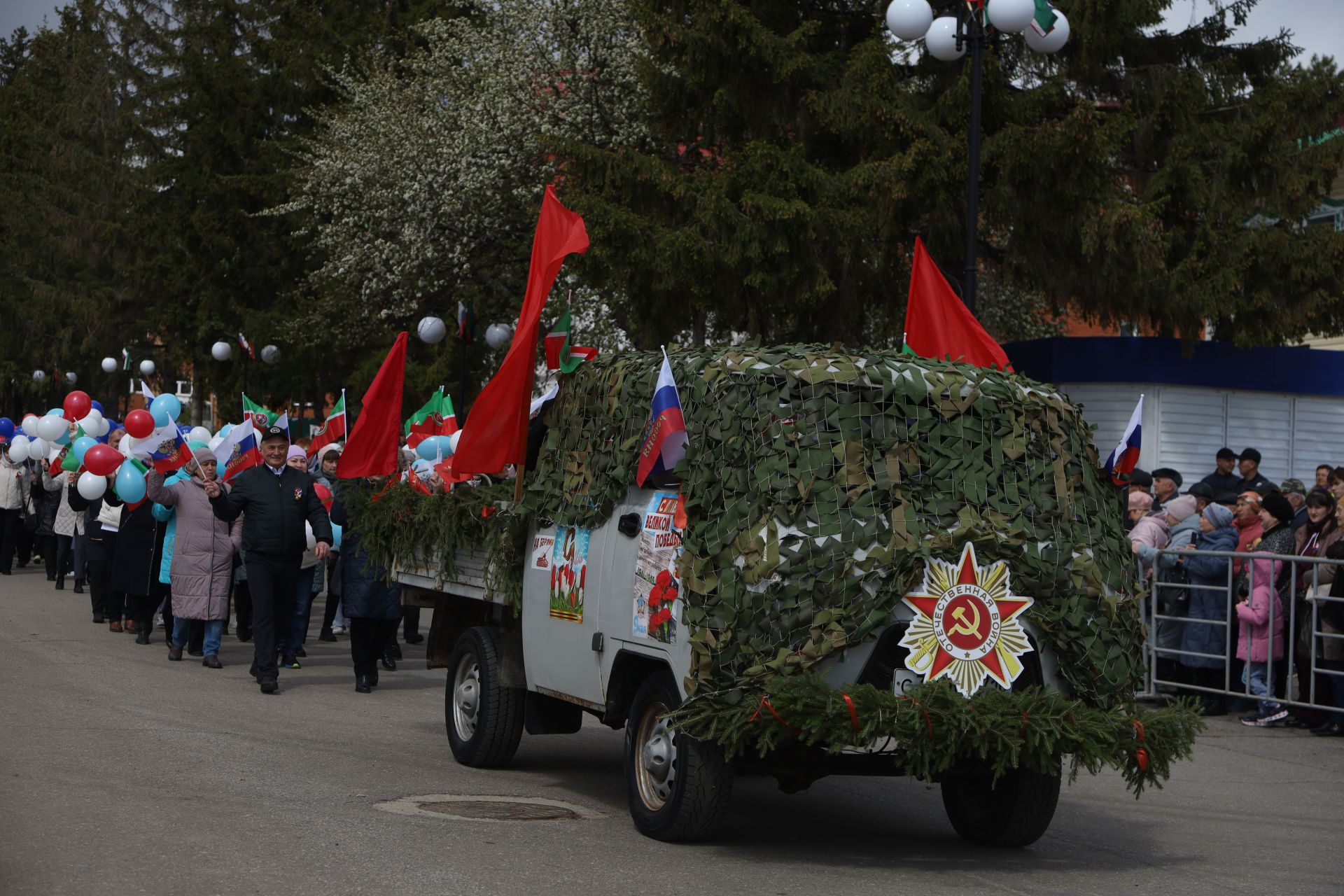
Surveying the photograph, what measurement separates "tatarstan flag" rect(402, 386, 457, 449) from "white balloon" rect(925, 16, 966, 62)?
6.02m

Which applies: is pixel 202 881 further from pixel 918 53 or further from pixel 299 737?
pixel 918 53

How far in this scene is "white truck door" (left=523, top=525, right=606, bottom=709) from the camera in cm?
→ 835

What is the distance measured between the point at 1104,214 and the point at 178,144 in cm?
2993

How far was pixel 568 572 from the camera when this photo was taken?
28.4ft

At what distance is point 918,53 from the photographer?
26.3m

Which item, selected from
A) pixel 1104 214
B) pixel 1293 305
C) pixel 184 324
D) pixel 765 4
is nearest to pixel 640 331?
pixel 765 4

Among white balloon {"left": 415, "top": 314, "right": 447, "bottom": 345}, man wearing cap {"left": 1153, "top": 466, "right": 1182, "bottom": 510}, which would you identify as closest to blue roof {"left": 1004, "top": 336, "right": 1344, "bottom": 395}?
man wearing cap {"left": 1153, "top": 466, "right": 1182, "bottom": 510}

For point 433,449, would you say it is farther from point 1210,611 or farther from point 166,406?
point 1210,611

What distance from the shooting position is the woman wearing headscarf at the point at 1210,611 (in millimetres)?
13672

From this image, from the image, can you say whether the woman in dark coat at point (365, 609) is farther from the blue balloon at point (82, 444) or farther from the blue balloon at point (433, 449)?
the blue balloon at point (82, 444)

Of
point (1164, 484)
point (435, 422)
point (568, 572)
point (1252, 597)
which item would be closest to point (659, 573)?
point (568, 572)

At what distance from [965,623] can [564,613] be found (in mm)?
2407

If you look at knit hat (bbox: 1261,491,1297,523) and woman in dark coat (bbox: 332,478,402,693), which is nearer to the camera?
woman in dark coat (bbox: 332,478,402,693)

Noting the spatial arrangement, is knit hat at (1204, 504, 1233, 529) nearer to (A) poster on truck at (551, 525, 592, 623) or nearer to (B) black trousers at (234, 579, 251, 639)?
(A) poster on truck at (551, 525, 592, 623)
